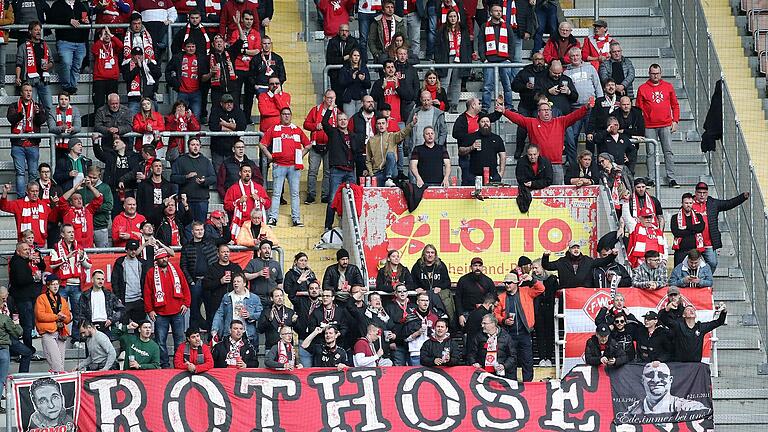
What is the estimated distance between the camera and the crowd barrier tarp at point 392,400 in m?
22.6

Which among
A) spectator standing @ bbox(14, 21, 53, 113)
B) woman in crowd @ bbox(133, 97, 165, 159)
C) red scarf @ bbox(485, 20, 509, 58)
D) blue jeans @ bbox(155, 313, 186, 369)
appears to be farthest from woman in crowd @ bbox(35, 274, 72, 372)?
red scarf @ bbox(485, 20, 509, 58)

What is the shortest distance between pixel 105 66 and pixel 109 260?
4582 millimetres

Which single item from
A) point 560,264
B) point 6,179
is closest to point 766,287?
point 560,264

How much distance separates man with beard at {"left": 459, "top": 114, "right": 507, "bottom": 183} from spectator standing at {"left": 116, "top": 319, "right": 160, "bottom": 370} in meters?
5.88

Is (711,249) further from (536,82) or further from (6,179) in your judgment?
(6,179)

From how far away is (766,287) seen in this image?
85.6ft

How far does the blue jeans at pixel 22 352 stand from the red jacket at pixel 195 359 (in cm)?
207

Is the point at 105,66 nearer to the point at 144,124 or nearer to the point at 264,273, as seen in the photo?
the point at 144,124

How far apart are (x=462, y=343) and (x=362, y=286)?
1.47m

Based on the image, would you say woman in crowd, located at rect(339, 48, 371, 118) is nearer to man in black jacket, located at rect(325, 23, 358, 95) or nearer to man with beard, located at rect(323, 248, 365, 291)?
man in black jacket, located at rect(325, 23, 358, 95)

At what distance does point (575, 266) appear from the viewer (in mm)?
25141

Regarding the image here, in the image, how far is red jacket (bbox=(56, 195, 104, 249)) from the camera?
25.8m

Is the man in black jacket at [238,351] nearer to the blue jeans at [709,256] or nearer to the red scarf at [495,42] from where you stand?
the blue jeans at [709,256]

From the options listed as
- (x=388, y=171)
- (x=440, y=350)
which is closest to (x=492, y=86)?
(x=388, y=171)
